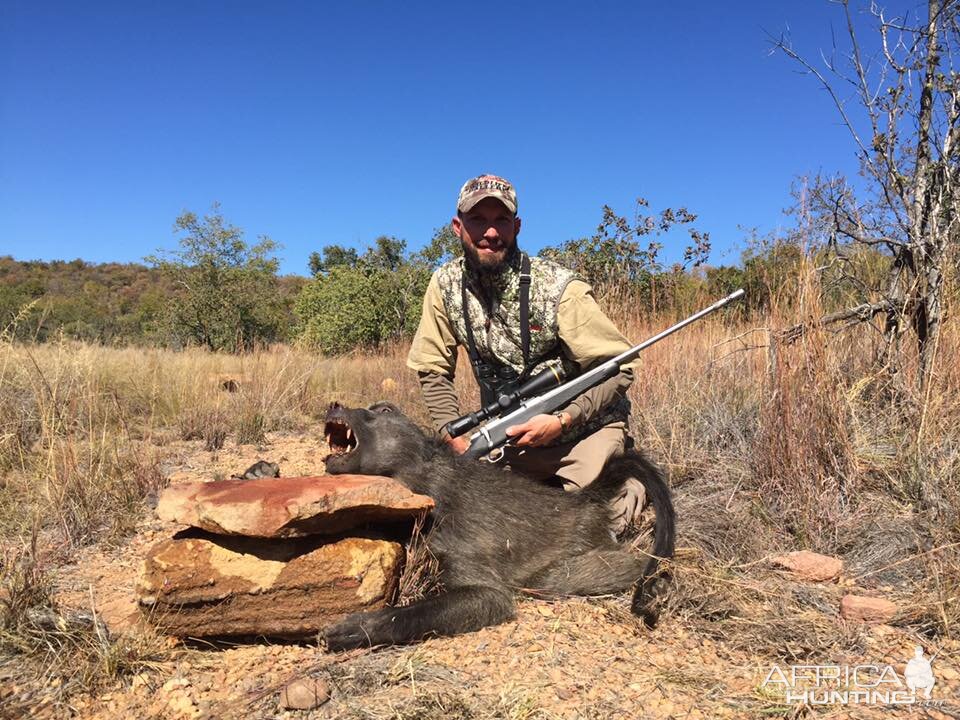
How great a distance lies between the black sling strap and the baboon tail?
32.5 inches

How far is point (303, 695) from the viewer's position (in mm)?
1894

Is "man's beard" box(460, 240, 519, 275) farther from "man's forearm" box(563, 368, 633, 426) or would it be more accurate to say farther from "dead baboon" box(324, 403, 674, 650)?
"dead baboon" box(324, 403, 674, 650)

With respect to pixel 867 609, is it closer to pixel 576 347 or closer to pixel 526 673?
pixel 526 673

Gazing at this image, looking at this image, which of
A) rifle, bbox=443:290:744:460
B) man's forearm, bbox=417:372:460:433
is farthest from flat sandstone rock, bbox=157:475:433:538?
man's forearm, bbox=417:372:460:433

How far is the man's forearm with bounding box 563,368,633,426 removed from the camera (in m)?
3.28

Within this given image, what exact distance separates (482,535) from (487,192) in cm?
184

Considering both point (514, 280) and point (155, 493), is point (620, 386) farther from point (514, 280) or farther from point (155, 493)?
point (155, 493)

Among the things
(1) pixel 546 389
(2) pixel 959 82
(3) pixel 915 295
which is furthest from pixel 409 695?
(2) pixel 959 82

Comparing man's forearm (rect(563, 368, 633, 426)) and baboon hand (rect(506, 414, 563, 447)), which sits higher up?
man's forearm (rect(563, 368, 633, 426))

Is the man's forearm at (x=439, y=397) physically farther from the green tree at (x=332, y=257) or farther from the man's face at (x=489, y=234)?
the green tree at (x=332, y=257)

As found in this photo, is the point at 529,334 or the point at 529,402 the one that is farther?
the point at 529,334

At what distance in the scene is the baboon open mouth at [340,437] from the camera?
2.65m

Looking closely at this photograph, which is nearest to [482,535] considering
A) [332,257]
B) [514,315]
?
[514,315]

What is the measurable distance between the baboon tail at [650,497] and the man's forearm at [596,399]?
0.29 metres
